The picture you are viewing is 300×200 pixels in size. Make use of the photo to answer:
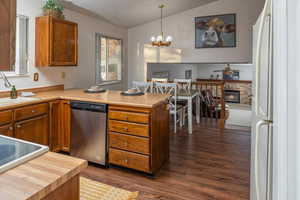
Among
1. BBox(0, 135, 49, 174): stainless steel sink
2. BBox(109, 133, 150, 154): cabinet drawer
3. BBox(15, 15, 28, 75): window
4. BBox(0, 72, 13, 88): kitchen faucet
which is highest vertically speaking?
BBox(15, 15, 28, 75): window

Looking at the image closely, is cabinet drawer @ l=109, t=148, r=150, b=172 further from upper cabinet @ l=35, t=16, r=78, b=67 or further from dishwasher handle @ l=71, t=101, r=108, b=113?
upper cabinet @ l=35, t=16, r=78, b=67

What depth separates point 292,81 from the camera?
24.7 inches

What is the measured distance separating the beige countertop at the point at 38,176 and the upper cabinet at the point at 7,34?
369 mm

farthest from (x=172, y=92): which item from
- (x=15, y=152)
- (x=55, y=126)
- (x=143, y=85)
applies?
(x=15, y=152)

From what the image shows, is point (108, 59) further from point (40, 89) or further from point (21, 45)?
point (21, 45)

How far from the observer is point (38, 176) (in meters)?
0.76

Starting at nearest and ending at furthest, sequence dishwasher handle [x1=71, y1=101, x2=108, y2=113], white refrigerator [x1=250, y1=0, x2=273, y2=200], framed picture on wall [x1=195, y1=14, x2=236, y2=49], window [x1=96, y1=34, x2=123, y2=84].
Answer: white refrigerator [x1=250, y1=0, x2=273, y2=200] → dishwasher handle [x1=71, y1=101, x2=108, y2=113] → window [x1=96, y1=34, x2=123, y2=84] → framed picture on wall [x1=195, y1=14, x2=236, y2=49]

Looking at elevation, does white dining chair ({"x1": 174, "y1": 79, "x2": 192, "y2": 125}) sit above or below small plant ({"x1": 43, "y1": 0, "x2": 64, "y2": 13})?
below

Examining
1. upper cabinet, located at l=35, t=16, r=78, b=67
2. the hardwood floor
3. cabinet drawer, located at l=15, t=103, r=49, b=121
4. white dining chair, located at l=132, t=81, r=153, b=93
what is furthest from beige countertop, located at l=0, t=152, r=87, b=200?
white dining chair, located at l=132, t=81, r=153, b=93

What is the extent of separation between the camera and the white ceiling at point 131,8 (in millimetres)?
3830

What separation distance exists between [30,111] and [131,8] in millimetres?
2967

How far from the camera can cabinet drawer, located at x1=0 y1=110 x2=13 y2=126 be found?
219 centimetres

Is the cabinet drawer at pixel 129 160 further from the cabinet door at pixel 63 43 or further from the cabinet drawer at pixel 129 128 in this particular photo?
the cabinet door at pixel 63 43

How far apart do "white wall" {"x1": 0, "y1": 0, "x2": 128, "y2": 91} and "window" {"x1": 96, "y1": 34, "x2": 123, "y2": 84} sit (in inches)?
5.5
